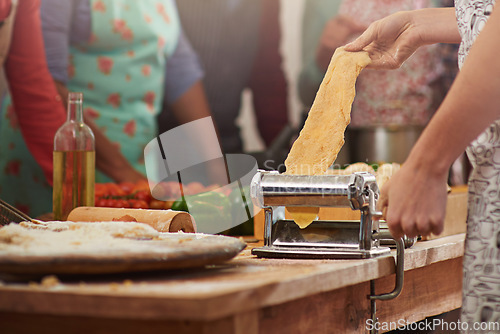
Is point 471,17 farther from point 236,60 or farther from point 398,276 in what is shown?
point 236,60

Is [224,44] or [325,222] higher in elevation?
[224,44]

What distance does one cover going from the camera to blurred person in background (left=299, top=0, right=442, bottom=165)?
174 inches

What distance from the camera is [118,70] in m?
3.52

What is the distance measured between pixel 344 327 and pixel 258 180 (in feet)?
1.06

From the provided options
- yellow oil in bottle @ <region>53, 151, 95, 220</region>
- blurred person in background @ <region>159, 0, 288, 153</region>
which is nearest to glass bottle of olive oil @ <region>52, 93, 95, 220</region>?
yellow oil in bottle @ <region>53, 151, 95, 220</region>

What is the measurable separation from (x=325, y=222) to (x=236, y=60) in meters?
2.87

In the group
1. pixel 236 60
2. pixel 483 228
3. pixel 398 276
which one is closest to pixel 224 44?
pixel 236 60

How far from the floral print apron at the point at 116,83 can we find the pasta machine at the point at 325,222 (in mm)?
2142

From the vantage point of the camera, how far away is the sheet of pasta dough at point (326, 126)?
4.52 ft

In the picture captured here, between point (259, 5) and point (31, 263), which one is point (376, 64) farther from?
point (259, 5)

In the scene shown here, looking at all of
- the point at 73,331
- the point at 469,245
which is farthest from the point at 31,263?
the point at 469,245

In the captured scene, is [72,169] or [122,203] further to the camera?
[122,203]

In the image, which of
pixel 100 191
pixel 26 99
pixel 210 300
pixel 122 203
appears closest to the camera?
pixel 210 300

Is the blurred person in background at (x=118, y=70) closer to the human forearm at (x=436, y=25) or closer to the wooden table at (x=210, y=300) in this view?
the human forearm at (x=436, y=25)
